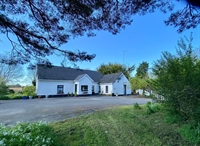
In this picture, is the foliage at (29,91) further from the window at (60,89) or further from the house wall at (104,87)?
the house wall at (104,87)

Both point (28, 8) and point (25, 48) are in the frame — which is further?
point (25, 48)

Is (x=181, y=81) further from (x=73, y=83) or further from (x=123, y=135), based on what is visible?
(x=73, y=83)

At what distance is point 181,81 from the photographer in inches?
135

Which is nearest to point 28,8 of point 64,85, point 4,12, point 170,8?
point 4,12

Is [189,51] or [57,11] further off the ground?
[57,11]

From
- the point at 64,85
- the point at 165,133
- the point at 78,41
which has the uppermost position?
the point at 78,41

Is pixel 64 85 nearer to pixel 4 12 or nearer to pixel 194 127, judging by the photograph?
pixel 4 12

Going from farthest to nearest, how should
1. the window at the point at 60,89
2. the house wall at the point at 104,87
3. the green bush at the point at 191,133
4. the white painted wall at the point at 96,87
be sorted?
1. the white painted wall at the point at 96,87
2. the house wall at the point at 104,87
3. the window at the point at 60,89
4. the green bush at the point at 191,133

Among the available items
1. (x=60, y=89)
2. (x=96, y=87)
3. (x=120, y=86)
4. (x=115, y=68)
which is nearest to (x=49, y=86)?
(x=60, y=89)

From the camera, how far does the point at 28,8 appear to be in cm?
323

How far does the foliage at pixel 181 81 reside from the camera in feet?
10.2

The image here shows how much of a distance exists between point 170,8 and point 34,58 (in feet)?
13.9

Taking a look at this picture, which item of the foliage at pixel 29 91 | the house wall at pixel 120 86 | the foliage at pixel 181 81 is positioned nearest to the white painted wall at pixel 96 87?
the house wall at pixel 120 86

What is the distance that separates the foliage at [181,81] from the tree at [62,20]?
3.29 feet
